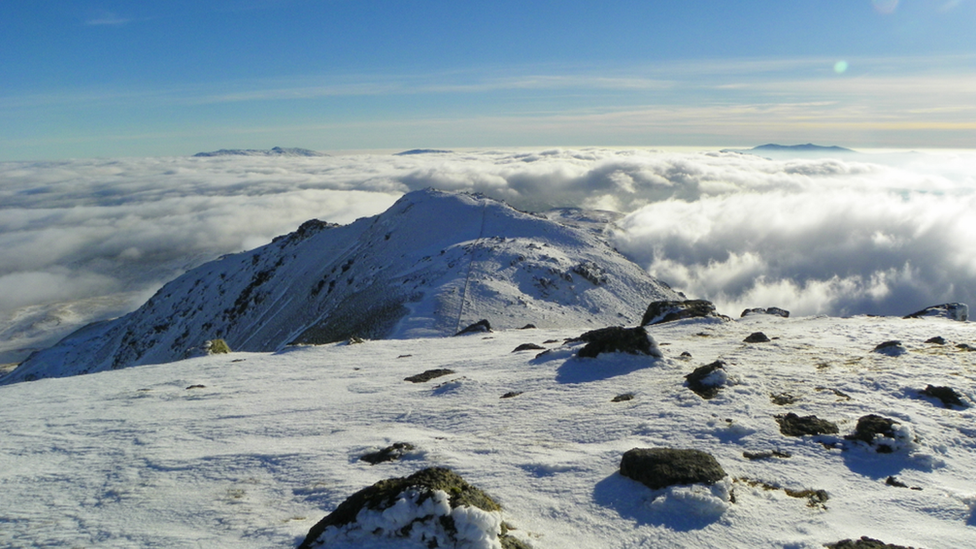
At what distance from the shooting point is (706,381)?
12.5 metres

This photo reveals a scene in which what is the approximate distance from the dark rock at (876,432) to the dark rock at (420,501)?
738 cm

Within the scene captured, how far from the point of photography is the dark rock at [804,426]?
32.6ft

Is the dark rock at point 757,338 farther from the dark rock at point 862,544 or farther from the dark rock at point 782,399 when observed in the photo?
the dark rock at point 862,544

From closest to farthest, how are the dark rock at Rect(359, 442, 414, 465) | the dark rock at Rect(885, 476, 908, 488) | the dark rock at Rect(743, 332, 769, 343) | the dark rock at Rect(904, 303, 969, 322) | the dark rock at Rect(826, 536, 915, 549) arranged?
the dark rock at Rect(826, 536, 915, 549) < the dark rock at Rect(885, 476, 908, 488) < the dark rock at Rect(359, 442, 414, 465) < the dark rock at Rect(743, 332, 769, 343) < the dark rock at Rect(904, 303, 969, 322)

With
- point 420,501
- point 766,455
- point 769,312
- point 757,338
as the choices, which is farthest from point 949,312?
point 420,501

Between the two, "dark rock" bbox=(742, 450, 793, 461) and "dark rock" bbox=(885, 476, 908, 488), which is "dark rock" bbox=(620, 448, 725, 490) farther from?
"dark rock" bbox=(885, 476, 908, 488)

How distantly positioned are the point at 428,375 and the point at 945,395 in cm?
1340

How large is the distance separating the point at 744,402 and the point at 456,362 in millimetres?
10368

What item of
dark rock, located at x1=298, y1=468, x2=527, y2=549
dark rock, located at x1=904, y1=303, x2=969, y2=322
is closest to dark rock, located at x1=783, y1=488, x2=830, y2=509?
dark rock, located at x1=298, y1=468, x2=527, y2=549

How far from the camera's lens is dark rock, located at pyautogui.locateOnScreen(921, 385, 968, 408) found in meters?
11.3

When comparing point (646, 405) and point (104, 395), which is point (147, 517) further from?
point (104, 395)

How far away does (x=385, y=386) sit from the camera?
16.0m

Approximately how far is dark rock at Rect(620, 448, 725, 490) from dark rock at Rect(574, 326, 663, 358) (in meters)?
7.40

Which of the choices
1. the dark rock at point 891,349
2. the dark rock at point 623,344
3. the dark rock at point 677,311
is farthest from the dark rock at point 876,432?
the dark rock at point 677,311
